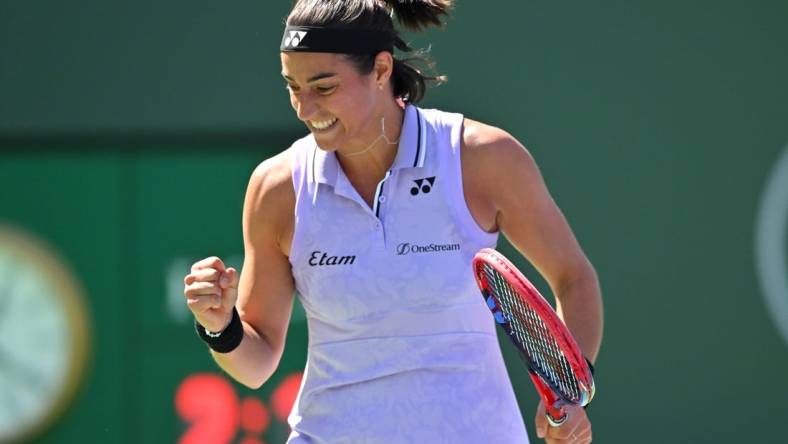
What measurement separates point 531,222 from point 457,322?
25cm

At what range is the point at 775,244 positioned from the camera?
16.2 feet

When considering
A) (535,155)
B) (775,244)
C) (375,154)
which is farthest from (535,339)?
(775,244)

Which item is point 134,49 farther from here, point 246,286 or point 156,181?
point 246,286

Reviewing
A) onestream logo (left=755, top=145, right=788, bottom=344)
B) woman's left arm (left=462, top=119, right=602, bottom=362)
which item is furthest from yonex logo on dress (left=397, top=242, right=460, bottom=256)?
onestream logo (left=755, top=145, right=788, bottom=344)

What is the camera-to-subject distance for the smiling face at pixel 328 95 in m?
2.67

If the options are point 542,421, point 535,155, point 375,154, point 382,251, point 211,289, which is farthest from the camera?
point 535,155

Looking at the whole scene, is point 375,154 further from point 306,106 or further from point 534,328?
point 534,328

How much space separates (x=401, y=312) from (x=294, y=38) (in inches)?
22.2

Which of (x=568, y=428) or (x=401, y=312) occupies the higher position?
(x=401, y=312)

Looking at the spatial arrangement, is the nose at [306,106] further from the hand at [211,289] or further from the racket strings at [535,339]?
the racket strings at [535,339]

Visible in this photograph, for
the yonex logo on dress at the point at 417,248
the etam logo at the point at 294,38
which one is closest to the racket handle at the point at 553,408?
the yonex logo on dress at the point at 417,248

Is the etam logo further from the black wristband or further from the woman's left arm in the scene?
the black wristband

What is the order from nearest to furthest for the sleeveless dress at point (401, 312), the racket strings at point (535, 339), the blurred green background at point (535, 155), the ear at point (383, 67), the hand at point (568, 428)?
the hand at point (568, 428) → the racket strings at point (535, 339) → the sleeveless dress at point (401, 312) → the ear at point (383, 67) → the blurred green background at point (535, 155)

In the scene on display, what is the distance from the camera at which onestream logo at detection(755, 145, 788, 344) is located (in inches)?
194
